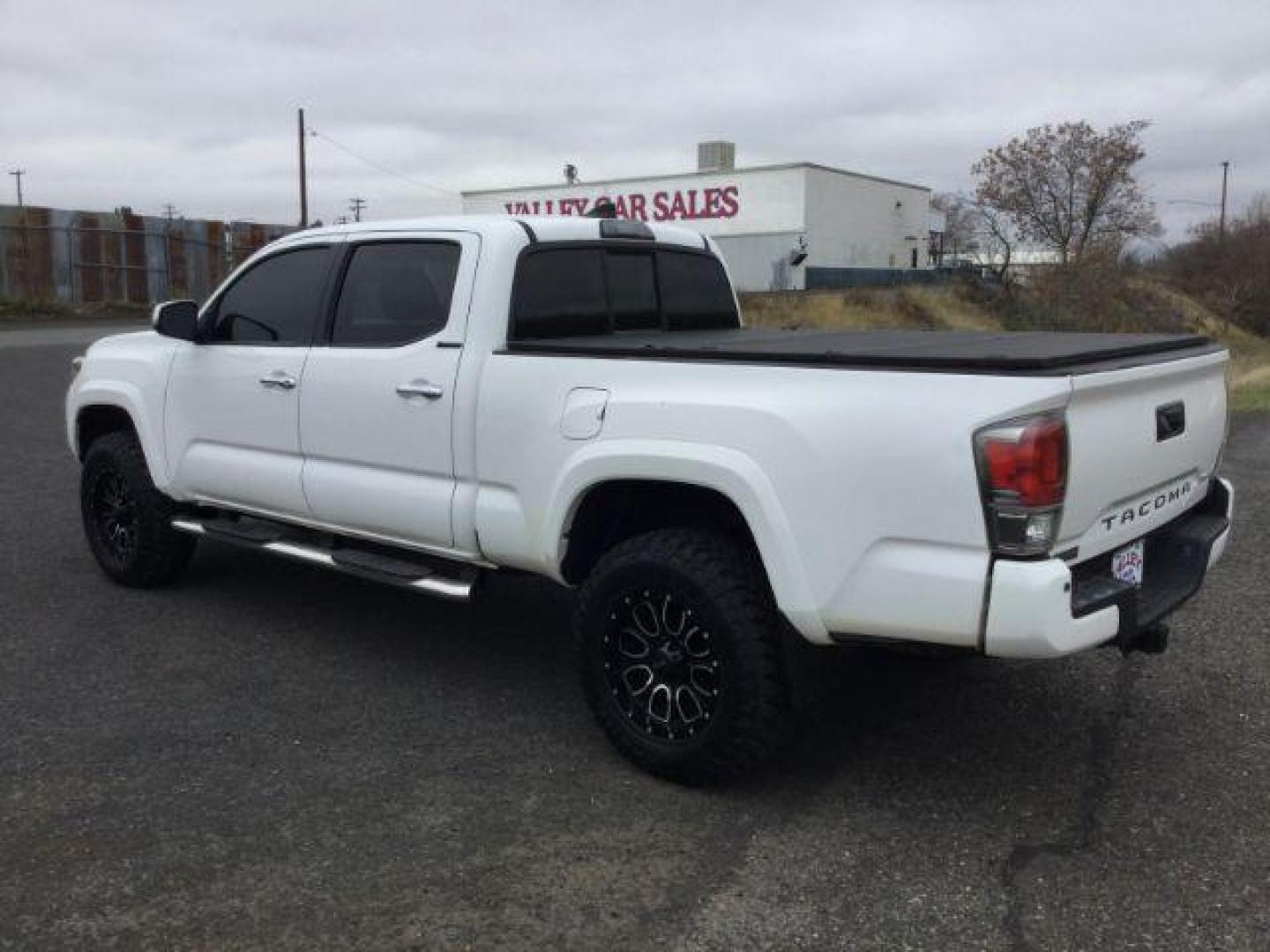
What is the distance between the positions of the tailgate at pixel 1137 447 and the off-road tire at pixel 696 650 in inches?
37.1

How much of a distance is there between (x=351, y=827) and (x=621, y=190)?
178ft

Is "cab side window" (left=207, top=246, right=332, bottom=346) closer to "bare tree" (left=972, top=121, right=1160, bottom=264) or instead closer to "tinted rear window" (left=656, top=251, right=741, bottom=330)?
"tinted rear window" (left=656, top=251, right=741, bottom=330)

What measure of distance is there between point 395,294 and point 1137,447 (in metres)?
2.87

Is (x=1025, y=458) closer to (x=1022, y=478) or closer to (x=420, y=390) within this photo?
(x=1022, y=478)

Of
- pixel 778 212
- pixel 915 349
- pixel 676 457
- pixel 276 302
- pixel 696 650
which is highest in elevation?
pixel 778 212

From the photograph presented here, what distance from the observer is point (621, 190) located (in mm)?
55719

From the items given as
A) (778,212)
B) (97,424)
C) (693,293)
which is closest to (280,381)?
(693,293)

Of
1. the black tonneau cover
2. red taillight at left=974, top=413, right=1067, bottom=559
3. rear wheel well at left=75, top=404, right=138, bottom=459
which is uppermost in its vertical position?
the black tonneau cover

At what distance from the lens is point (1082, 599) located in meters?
3.30

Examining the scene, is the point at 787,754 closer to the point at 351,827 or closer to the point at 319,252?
Result: the point at 351,827

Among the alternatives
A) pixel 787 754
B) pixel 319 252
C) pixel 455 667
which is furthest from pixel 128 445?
pixel 787 754

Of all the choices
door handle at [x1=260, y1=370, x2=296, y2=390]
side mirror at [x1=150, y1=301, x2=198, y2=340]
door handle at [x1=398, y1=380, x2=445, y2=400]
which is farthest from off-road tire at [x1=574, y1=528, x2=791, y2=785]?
side mirror at [x1=150, y1=301, x2=198, y2=340]

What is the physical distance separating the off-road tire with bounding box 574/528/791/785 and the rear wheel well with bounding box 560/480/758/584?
76mm

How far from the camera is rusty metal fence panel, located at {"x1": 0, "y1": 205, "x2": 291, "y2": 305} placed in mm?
32438
